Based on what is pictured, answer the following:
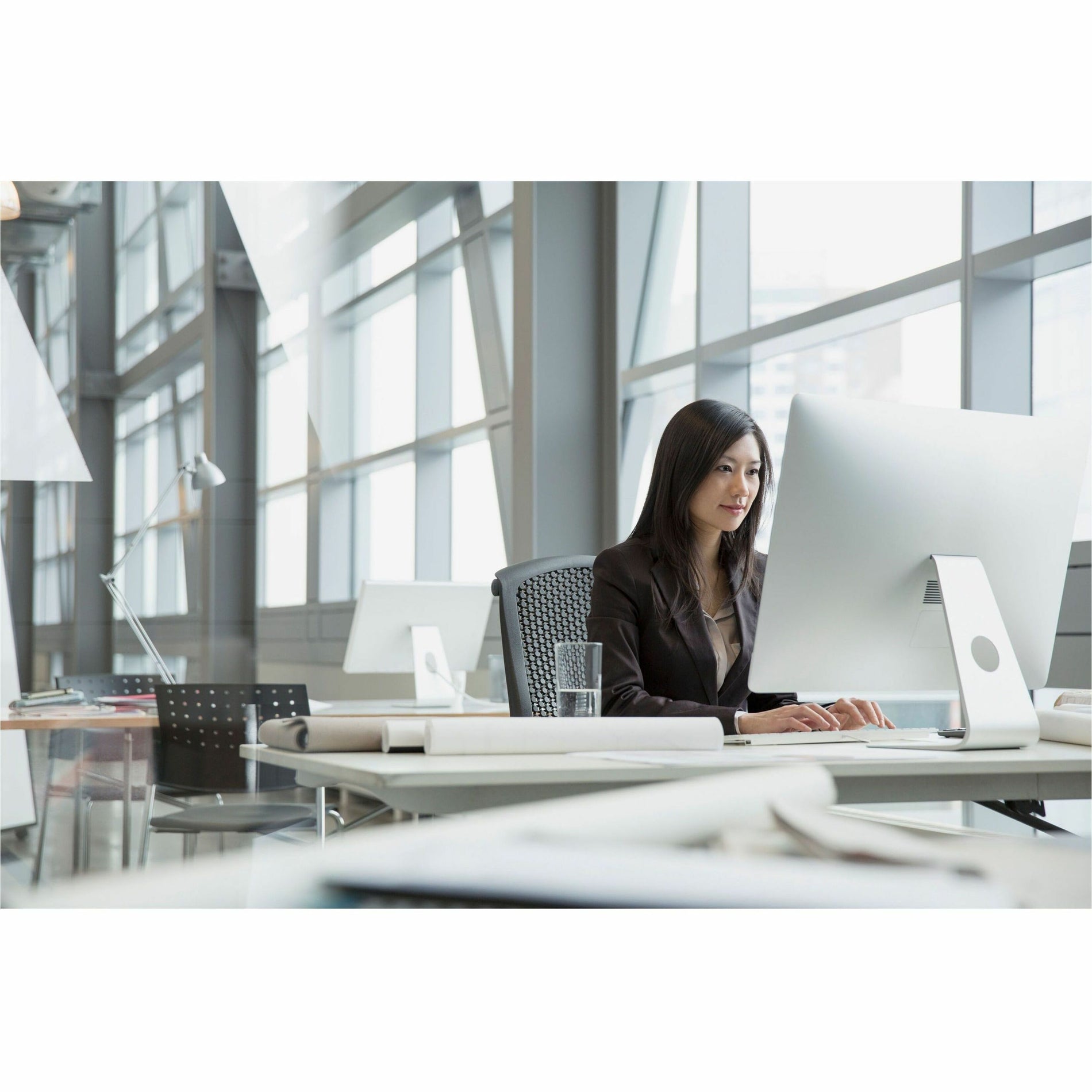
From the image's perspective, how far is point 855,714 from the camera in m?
1.68

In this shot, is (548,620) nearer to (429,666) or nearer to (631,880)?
(631,880)

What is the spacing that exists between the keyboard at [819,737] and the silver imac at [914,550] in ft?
0.21

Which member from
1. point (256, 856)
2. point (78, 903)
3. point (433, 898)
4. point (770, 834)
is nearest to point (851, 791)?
point (770, 834)

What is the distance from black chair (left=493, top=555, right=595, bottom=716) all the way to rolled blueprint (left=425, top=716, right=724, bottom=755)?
0.91 meters

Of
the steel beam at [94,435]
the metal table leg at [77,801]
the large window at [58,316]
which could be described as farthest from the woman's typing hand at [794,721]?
the large window at [58,316]

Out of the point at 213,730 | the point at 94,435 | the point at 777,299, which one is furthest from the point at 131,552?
the point at 777,299

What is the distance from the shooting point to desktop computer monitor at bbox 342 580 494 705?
11.5 feet

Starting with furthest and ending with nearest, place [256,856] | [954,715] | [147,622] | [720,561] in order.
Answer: [147,622], [954,715], [720,561], [256,856]

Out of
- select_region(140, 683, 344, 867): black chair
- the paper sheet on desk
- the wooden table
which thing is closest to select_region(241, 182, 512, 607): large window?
the wooden table

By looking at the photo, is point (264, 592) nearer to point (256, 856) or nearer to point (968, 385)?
point (968, 385)

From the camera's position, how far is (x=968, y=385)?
10.2ft

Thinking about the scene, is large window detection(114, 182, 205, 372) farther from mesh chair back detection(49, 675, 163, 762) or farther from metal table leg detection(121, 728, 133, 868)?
metal table leg detection(121, 728, 133, 868)

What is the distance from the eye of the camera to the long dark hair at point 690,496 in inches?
79.0

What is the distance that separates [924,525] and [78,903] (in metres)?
1.03
